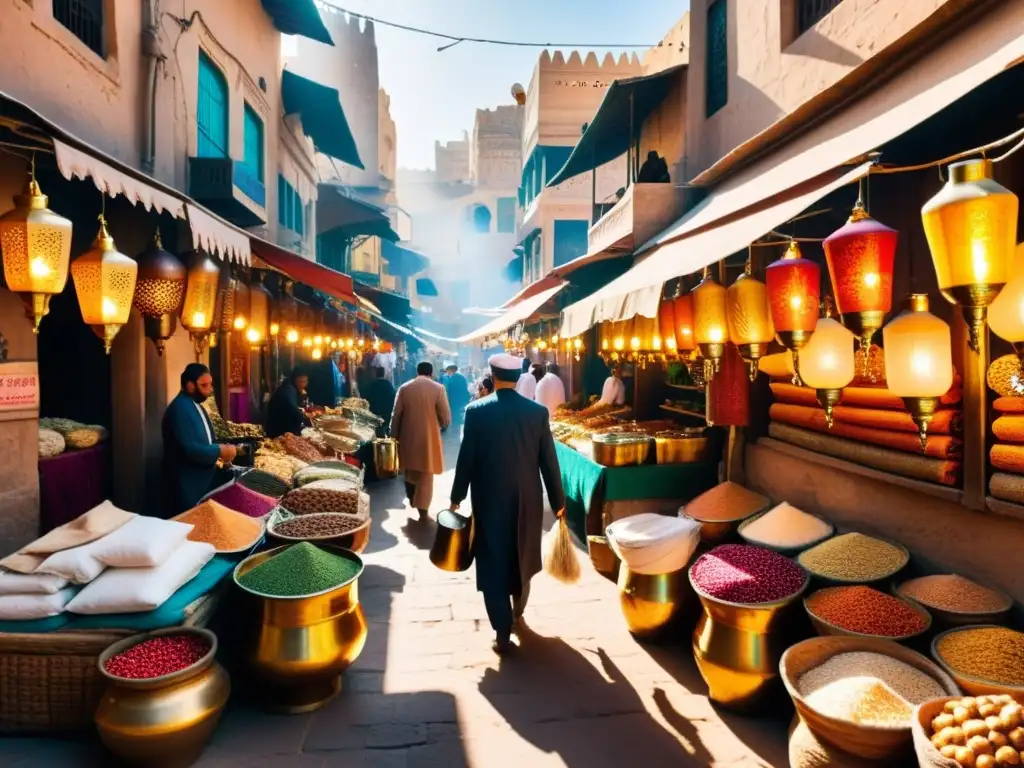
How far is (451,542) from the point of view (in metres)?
4.55

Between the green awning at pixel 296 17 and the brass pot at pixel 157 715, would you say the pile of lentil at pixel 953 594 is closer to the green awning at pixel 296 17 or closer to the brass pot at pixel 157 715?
the brass pot at pixel 157 715

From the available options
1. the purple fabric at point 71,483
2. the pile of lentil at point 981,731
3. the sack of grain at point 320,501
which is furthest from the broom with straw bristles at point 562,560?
the purple fabric at point 71,483

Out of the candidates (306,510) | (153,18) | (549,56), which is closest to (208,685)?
(306,510)

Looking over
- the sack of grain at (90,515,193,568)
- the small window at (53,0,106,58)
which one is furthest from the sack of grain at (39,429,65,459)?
the small window at (53,0,106,58)

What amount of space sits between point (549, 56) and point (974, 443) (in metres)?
21.2

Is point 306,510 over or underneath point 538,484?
underneath

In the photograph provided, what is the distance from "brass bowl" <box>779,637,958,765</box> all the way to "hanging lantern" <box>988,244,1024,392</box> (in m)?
1.53

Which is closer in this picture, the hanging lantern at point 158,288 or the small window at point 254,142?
the hanging lantern at point 158,288

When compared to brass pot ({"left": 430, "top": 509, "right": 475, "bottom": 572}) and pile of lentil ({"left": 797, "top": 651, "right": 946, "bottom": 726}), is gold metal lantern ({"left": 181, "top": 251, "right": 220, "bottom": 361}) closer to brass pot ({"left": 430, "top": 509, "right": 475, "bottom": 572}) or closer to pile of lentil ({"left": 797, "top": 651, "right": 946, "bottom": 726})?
brass pot ({"left": 430, "top": 509, "right": 475, "bottom": 572})

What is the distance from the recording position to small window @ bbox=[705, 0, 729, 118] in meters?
7.81

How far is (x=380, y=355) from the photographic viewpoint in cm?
2273

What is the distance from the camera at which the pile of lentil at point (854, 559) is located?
3.80 m

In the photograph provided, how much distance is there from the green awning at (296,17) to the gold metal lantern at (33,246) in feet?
30.3

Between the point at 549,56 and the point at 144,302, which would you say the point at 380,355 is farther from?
the point at 144,302
